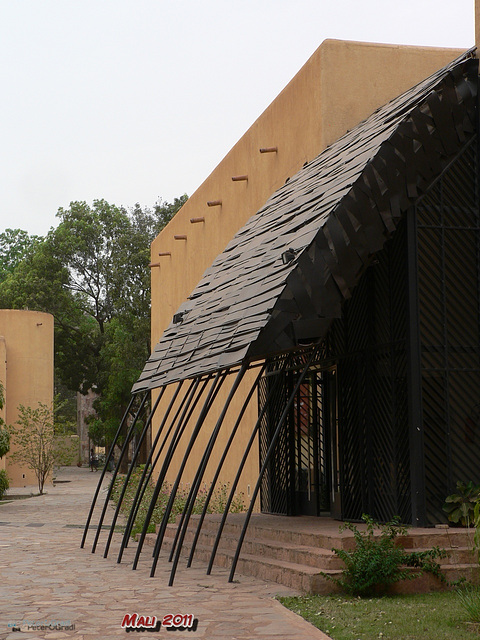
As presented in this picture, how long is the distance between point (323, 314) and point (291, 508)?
4.94 metres

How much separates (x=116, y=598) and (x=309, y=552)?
2.14 meters

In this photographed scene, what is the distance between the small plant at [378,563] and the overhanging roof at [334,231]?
237cm

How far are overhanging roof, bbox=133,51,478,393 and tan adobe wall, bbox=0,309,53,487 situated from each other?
29.0m

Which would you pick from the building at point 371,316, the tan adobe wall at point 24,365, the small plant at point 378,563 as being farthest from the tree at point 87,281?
the small plant at point 378,563

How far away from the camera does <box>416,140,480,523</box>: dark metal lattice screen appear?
1070 centimetres

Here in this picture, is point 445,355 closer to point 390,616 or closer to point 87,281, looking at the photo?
point 390,616

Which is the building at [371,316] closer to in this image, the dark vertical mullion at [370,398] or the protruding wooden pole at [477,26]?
the dark vertical mullion at [370,398]

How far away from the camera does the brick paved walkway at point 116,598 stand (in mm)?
7551

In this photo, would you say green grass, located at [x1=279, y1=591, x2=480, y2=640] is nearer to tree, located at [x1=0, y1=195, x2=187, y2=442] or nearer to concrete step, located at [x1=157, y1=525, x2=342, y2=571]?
concrete step, located at [x1=157, y1=525, x2=342, y2=571]

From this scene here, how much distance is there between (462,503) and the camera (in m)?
10.3

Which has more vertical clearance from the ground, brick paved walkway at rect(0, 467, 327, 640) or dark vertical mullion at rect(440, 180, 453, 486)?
dark vertical mullion at rect(440, 180, 453, 486)

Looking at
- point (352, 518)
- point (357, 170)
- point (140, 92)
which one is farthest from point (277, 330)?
point (140, 92)

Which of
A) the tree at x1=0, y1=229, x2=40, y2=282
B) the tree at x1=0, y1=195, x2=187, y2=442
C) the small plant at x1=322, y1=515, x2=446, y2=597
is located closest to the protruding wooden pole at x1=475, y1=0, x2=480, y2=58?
the small plant at x1=322, y1=515, x2=446, y2=597

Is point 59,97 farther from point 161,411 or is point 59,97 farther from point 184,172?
point 184,172
